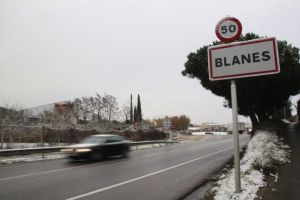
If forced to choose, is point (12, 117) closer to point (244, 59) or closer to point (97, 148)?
point (97, 148)

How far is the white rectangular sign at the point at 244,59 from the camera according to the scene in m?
5.11

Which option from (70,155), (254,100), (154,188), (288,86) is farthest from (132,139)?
(154,188)

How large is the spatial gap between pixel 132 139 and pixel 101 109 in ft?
75.2

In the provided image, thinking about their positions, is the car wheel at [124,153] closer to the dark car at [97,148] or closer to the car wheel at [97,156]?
the dark car at [97,148]

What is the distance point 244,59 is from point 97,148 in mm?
12386

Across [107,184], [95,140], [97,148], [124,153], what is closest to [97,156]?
[97,148]

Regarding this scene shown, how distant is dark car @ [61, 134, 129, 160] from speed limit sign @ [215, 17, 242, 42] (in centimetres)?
1177

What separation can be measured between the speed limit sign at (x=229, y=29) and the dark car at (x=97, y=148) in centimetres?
1177

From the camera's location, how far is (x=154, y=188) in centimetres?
855

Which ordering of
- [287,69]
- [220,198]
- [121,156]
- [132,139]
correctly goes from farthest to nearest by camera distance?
1. [132,139]
2. [287,69]
3. [121,156]
4. [220,198]

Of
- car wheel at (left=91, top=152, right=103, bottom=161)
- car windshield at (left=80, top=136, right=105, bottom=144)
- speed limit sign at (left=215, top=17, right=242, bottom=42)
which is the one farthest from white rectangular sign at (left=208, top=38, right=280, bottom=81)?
car windshield at (left=80, top=136, right=105, bottom=144)

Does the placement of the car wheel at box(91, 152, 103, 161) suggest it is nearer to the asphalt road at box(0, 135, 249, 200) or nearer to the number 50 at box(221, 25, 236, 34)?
the asphalt road at box(0, 135, 249, 200)

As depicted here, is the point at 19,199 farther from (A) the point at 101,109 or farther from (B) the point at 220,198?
(A) the point at 101,109

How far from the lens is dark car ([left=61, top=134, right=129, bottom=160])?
15789mm
